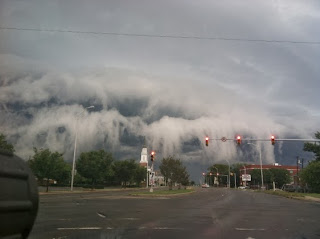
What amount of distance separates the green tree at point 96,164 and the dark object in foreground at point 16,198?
193 feet

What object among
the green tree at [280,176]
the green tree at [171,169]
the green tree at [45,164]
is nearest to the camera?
the green tree at [45,164]

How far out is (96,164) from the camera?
199 feet

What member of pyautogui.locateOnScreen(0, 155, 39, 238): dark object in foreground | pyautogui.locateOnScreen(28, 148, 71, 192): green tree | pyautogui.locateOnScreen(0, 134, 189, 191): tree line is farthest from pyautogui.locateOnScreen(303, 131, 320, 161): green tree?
pyautogui.locateOnScreen(0, 155, 39, 238): dark object in foreground

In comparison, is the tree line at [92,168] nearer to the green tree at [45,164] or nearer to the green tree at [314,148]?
the green tree at [45,164]

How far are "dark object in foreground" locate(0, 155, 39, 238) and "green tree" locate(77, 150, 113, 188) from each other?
58.7m

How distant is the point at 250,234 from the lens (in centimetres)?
1043

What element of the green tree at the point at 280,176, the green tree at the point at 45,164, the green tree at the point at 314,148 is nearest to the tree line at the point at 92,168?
the green tree at the point at 45,164

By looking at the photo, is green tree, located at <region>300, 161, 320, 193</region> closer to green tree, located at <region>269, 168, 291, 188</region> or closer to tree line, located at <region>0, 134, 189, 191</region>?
tree line, located at <region>0, 134, 189, 191</region>

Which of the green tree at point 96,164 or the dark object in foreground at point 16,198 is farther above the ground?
the green tree at point 96,164

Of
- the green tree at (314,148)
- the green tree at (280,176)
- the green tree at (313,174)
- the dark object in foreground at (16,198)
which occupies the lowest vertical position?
the dark object in foreground at (16,198)

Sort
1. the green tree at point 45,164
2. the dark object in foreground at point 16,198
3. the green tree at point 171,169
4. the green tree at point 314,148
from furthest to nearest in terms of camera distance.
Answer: the green tree at point 314,148
the green tree at point 171,169
the green tree at point 45,164
the dark object in foreground at point 16,198

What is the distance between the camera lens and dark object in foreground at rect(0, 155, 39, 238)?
2.64 metres

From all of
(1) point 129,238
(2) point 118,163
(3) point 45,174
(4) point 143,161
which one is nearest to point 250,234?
(1) point 129,238

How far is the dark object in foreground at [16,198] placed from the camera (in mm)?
2643
